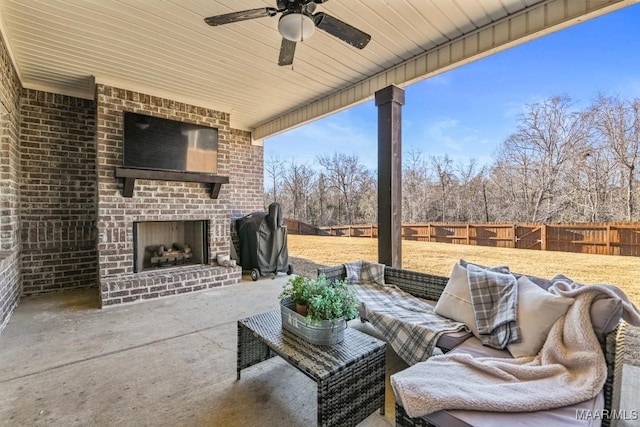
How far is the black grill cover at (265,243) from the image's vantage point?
5.17m

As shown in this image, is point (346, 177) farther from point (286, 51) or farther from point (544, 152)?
point (286, 51)

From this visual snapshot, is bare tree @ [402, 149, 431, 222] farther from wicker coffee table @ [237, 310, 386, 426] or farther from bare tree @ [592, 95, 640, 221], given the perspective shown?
wicker coffee table @ [237, 310, 386, 426]

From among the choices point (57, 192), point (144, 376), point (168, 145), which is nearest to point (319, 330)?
point (144, 376)

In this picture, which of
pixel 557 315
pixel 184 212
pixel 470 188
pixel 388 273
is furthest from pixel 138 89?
pixel 470 188

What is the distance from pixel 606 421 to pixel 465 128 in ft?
25.3

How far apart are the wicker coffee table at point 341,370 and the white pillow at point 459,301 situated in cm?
72

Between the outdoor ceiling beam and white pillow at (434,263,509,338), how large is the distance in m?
2.08

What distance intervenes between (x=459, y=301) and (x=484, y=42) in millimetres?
Answer: 2458

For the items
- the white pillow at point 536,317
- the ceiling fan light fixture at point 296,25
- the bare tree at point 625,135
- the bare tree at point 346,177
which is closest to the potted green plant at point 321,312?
the white pillow at point 536,317

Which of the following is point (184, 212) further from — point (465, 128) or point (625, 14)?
point (465, 128)

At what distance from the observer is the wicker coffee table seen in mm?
1500

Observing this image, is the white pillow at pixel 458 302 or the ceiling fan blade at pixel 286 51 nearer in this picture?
the white pillow at pixel 458 302

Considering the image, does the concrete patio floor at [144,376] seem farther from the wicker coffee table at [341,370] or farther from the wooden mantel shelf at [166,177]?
the wooden mantel shelf at [166,177]

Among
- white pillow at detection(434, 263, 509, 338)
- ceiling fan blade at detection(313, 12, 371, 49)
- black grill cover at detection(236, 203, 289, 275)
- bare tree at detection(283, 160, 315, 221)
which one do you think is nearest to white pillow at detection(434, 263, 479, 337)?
white pillow at detection(434, 263, 509, 338)
